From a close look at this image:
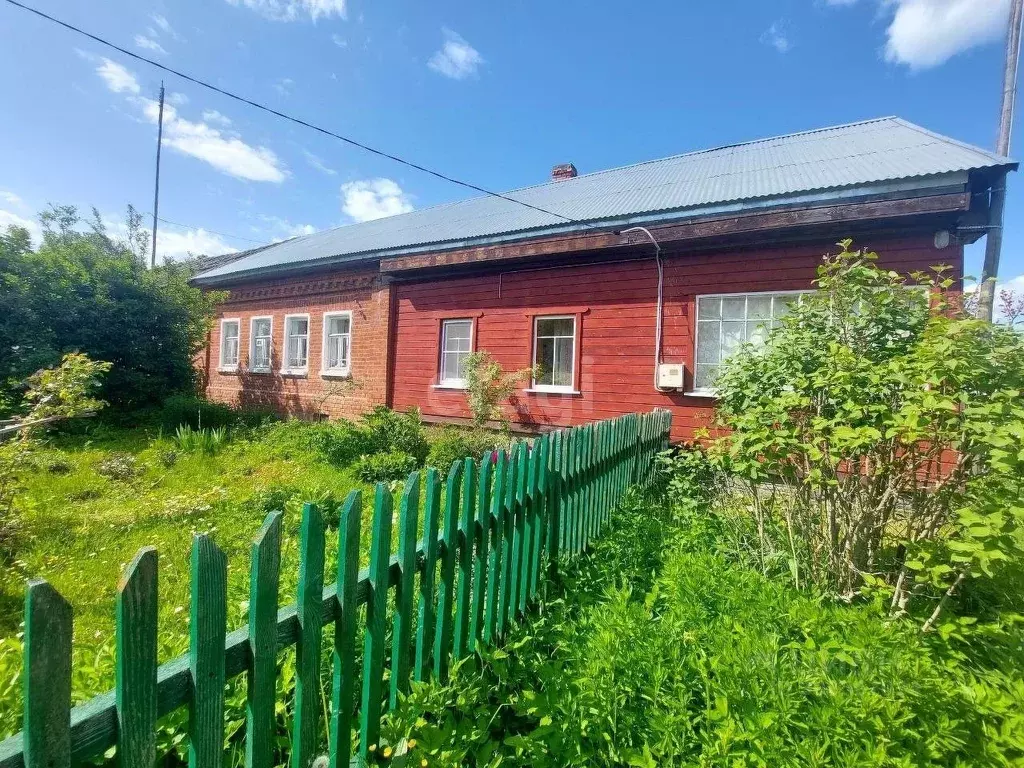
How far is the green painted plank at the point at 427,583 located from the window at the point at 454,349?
7.69 meters

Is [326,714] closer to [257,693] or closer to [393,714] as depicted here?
[393,714]

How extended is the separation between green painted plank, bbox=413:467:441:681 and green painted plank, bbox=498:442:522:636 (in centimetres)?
58

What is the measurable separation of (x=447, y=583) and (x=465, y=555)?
169mm

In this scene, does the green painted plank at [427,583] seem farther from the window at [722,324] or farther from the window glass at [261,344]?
the window glass at [261,344]

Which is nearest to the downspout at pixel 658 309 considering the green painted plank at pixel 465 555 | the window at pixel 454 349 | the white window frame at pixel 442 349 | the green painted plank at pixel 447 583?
the white window frame at pixel 442 349

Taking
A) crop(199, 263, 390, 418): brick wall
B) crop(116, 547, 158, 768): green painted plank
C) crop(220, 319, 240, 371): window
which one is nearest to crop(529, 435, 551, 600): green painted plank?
crop(116, 547, 158, 768): green painted plank

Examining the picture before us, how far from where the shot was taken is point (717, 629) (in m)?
2.18

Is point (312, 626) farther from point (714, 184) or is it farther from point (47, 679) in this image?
point (714, 184)

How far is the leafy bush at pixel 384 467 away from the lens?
671 centimetres

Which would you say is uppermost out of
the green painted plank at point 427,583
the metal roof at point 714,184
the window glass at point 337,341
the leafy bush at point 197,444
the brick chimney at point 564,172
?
the brick chimney at point 564,172

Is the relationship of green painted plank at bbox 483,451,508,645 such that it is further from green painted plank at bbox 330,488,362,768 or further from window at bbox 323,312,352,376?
window at bbox 323,312,352,376

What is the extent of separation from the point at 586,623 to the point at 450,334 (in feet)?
26.9

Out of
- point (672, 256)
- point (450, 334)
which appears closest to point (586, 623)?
point (672, 256)

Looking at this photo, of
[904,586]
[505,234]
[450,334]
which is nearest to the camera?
[904,586]
